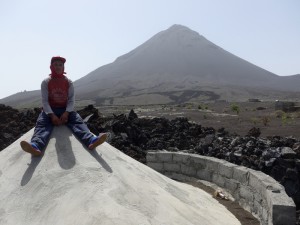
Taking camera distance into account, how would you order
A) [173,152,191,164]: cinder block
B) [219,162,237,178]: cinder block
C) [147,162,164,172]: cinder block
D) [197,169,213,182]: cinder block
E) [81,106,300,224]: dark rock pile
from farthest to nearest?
[147,162,164,172]: cinder block, [173,152,191,164]: cinder block, [81,106,300,224]: dark rock pile, [197,169,213,182]: cinder block, [219,162,237,178]: cinder block

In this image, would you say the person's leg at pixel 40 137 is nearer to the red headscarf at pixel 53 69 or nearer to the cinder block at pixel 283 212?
the red headscarf at pixel 53 69

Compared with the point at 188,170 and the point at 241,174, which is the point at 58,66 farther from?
the point at 188,170

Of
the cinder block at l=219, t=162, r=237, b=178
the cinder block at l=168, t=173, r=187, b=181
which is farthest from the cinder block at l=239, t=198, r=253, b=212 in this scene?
the cinder block at l=168, t=173, r=187, b=181

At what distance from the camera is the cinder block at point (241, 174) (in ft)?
20.6

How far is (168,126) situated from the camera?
1381 cm

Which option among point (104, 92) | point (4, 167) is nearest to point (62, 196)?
point (4, 167)

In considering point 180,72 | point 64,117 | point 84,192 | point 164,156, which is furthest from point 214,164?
point 180,72

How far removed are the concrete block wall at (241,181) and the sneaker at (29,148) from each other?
3.14 m

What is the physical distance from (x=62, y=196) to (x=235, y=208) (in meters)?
3.30

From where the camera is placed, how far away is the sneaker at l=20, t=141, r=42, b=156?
484 centimetres

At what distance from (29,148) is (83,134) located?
0.84 meters

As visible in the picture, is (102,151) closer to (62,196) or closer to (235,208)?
(62,196)

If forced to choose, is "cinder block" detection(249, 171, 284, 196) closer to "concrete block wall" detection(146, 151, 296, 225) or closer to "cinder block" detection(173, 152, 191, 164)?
"concrete block wall" detection(146, 151, 296, 225)

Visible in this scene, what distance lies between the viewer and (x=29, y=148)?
488 cm
